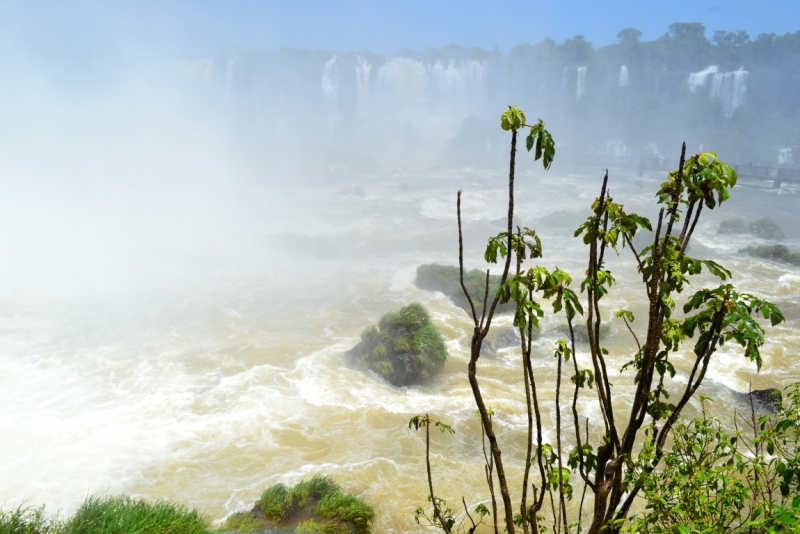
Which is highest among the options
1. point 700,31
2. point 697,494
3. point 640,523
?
point 700,31

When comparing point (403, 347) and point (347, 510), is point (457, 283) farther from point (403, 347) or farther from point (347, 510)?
point (347, 510)

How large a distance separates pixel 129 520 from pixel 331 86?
201 feet

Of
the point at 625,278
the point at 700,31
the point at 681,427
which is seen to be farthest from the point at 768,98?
the point at 681,427

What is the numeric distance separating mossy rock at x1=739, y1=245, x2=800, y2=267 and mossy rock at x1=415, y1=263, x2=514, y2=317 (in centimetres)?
1142

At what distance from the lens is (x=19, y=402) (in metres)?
9.38

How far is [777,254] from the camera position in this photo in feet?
59.7

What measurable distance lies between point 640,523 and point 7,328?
15935 mm

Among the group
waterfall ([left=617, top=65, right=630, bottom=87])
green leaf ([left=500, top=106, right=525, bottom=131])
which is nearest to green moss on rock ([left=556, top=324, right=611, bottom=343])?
green leaf ([left=500, top=106, right=525, bottom=131])

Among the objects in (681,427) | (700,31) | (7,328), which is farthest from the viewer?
(700,31)

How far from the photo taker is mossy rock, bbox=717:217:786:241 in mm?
22500

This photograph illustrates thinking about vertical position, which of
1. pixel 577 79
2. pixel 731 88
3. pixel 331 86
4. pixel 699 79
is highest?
pixel 577 79

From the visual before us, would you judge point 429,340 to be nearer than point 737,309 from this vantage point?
No

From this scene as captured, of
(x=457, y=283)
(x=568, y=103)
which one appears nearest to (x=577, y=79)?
(x=568, y=103)

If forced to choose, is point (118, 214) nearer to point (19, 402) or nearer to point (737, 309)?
point (19, 402)
